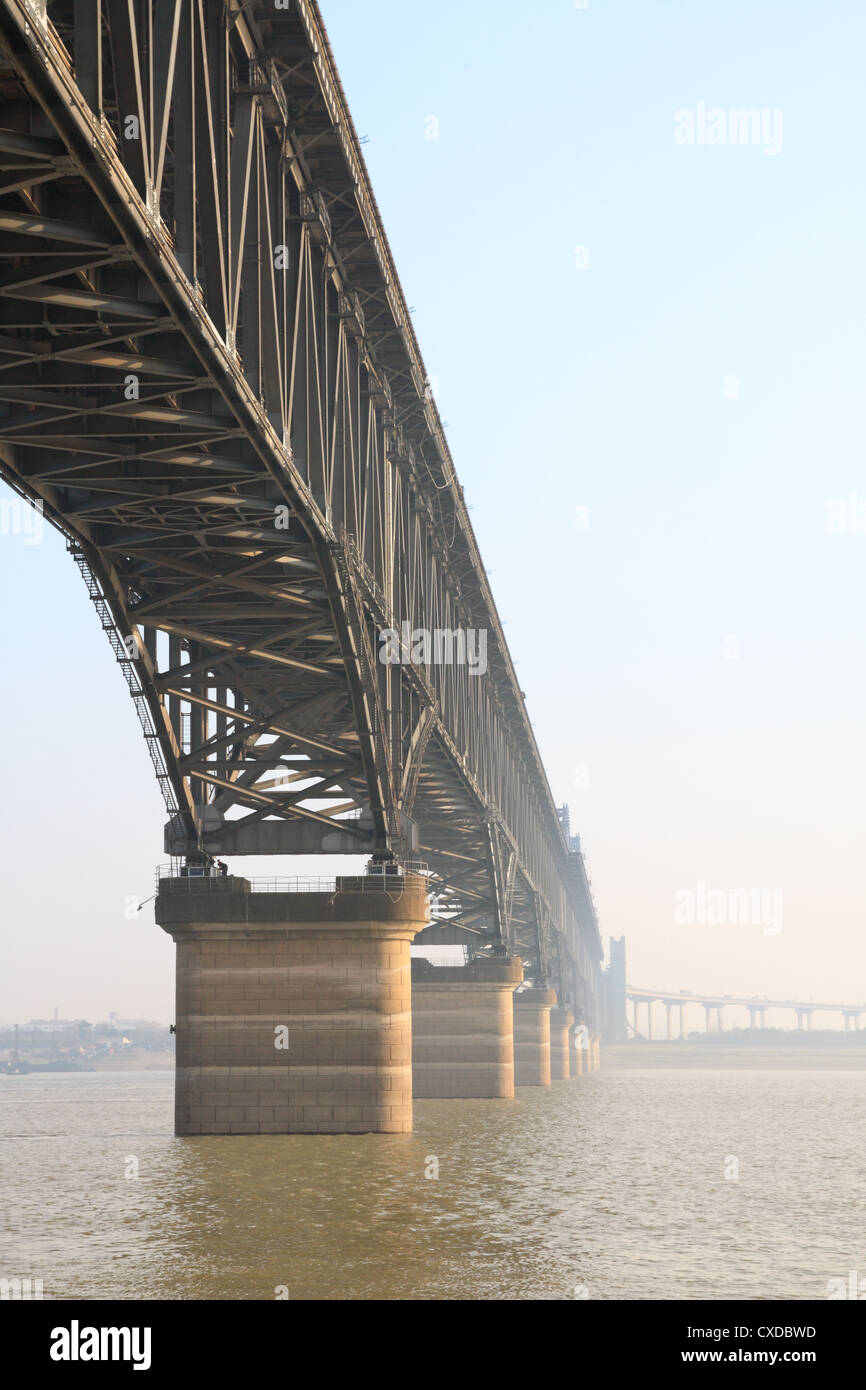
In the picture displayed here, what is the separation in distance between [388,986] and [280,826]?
677 centimetres

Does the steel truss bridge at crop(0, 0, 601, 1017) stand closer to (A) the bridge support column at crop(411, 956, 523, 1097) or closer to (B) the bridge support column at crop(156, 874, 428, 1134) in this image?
(B) the bridge support column at crop(156, 874, 428, 1134)

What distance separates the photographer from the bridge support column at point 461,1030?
8112cm

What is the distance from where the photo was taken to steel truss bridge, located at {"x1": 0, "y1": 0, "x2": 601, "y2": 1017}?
73.7ft

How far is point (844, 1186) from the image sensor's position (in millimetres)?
40656

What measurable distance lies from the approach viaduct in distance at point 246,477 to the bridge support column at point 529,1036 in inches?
1480

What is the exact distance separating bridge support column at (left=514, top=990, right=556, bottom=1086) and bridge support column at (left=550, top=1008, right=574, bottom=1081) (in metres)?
21.4

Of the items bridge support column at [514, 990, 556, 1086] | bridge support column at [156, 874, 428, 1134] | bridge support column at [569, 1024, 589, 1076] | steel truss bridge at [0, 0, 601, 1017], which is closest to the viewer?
steel truss bridge at [0, 0, 601, 1017]

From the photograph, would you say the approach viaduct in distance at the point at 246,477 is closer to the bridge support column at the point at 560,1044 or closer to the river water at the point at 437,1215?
the river water at the point at 437,1215

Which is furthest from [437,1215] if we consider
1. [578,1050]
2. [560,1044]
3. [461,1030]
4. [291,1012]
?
[578,1050]

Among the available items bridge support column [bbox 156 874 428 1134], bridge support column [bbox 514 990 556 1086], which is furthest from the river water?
bridge support column [bbox 514 990 556 1086]

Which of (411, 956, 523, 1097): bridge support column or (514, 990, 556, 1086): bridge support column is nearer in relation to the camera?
(411, 956, 523, 1097): bridge support column

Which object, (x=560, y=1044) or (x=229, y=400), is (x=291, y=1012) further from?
(x=560, y=1044)

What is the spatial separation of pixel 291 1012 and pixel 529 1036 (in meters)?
62.1
